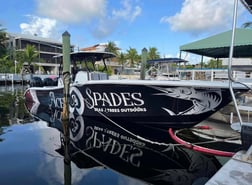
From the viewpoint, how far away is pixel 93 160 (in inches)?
199

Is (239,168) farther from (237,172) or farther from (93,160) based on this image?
(93,160)

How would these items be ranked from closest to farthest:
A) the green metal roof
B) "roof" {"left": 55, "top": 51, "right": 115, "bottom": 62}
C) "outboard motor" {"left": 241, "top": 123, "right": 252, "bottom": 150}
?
"outboard motor" {"left": 241, "top": 123, "right": 252, "bottom": 150}
the green metal roof
"roof" {"left": 55, "top": 51, "right": 115, "bottom": 62}

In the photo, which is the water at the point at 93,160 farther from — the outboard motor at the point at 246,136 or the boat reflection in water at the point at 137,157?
the outboard motor at the point at 246,136

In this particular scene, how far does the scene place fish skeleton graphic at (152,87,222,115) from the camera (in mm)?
6396

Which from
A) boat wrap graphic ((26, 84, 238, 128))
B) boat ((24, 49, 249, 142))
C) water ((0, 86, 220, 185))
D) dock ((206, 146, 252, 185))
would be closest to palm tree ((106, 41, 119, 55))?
boat ((24, 49, 249, 142))

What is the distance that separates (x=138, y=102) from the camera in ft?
23.3

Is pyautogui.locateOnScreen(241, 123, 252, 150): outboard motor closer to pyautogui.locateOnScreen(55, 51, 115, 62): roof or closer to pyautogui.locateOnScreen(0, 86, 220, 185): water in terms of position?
pyautogui.locateOnScreen(0, 86, 220, 185): water

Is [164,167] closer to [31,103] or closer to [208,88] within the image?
[208,88]

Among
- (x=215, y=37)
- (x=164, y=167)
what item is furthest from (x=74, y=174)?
(x=215, y=37)

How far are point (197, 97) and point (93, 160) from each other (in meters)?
3.13

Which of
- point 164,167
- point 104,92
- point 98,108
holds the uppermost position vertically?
point 104,92

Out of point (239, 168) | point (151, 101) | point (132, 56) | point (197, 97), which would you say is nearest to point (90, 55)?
point (151, 101)

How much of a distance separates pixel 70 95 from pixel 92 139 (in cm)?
289

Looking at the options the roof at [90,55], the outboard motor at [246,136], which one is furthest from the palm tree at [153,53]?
the outboard motor at [246,136]
